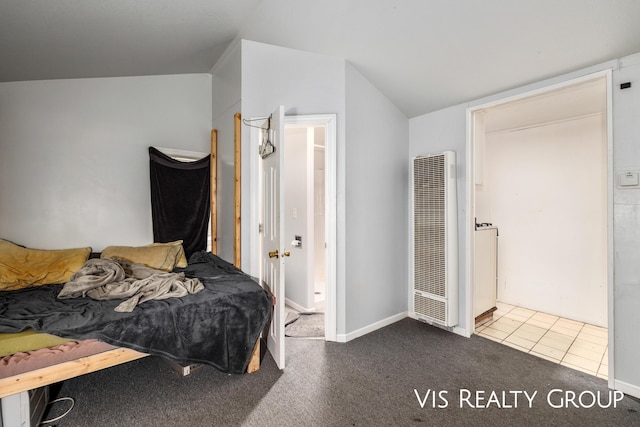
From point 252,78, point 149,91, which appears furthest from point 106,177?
point 252,78

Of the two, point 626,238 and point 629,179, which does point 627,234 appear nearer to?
point 626,238

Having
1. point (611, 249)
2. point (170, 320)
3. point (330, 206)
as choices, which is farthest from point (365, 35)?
point (170, 320)

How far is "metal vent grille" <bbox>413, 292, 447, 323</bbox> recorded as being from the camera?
118 inches

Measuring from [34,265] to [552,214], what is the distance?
5404 millimetres

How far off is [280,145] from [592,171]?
353 centimetres

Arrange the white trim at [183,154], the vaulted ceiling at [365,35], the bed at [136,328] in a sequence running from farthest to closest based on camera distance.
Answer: the white trim at [183,154] → the vaulted ceiling at [365,35] → the bed at [136,328]

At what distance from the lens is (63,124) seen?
2998 millimetres

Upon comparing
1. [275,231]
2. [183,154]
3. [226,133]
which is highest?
[226,133]

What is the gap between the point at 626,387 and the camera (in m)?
2.06

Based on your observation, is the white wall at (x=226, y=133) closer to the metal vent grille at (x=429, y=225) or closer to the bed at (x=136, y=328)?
the bed at (x=136, y=328)

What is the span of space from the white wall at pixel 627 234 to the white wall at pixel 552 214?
154 centimetres

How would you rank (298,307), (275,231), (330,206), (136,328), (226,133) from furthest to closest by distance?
(298,307), (226,133), (330,206), (275,231), (136,328)

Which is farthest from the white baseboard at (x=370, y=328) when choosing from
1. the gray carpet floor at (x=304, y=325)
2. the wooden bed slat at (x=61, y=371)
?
the wooden bed slat at (x=61, y=371)

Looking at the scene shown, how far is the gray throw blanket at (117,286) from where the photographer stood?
207 cm
